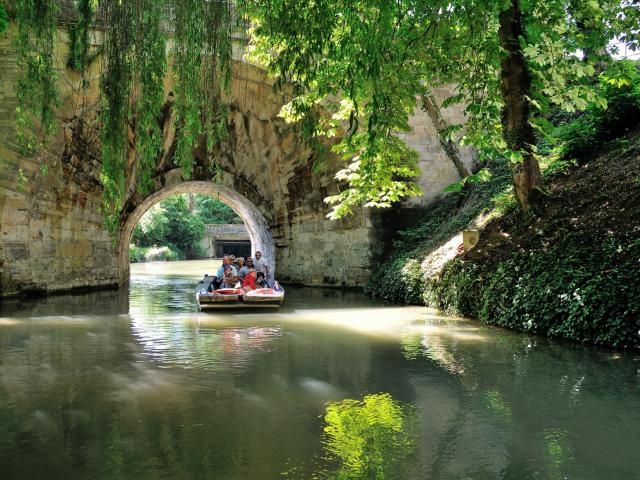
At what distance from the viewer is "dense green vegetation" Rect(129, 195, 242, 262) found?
3816 cm

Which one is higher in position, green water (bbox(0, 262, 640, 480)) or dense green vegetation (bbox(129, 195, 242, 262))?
dense green vegetation (bbox(129, 195, 242, 262))

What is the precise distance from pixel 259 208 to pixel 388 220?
182 inches

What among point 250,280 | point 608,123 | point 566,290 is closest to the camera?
point 566,290

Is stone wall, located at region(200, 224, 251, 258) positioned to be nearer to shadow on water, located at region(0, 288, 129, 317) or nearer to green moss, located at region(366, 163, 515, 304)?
green moss, located at region(366, 163, 515, 304)

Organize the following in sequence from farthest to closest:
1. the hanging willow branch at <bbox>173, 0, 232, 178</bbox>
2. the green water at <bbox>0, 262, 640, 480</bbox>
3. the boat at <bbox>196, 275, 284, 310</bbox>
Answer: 1. the boat at <bbox>196, 275, 284, 310</bbox>
2. the hanging willow branch at <bbox>173, 0, 232, 178</bbox>
3. the green water at <bbox>0, 262, 640, 480</bbox>

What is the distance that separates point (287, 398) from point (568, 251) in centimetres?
508

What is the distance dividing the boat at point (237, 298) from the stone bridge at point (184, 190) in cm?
421

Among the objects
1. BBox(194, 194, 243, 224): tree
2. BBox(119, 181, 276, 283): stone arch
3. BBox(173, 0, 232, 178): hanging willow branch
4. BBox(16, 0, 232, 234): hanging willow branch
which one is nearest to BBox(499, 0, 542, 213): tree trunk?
BBox(173, 0, 232, 178): hanging willow branch

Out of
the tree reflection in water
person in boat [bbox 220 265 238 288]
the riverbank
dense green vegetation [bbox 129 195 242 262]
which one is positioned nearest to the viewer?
the tree reflection in water

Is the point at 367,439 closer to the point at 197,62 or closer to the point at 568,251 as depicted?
the point at 197,62

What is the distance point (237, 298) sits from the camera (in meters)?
11.0

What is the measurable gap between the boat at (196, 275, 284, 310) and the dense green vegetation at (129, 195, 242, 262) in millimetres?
26766

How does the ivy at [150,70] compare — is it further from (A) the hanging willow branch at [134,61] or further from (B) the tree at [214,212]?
(B) the tree at [214,212]

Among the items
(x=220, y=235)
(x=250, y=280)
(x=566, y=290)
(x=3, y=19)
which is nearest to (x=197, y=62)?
(x=566, y=290)
